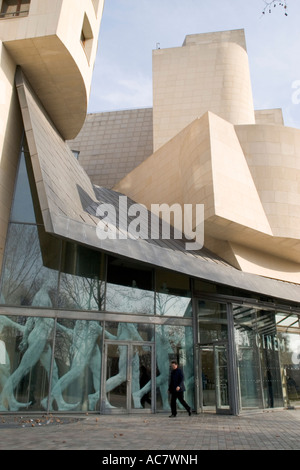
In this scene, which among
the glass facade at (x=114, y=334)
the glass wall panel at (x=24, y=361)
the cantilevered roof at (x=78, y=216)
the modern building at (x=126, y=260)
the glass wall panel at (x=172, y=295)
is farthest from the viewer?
the glass wall panel at (x=172, y=295)

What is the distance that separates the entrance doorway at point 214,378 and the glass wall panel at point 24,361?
524 cm

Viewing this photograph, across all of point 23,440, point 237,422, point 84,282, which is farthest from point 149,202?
point 23,440

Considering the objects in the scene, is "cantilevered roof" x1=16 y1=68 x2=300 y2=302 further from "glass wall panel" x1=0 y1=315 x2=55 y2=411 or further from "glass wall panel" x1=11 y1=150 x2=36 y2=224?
"glass wall panel" x1=0 y1=315 x2=55 y2=411

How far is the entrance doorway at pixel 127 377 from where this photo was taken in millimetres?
12266

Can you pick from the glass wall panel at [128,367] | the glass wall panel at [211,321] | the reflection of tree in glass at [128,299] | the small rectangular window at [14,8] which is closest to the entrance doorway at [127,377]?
the glass wall panel at [128,367]

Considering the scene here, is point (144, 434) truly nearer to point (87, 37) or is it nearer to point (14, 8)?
point (14, 8)

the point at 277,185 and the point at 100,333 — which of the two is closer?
the point at 100,333

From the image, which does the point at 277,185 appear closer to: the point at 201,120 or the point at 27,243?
the point at 201,120

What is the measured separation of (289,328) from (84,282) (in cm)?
876

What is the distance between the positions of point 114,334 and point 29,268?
3.38m

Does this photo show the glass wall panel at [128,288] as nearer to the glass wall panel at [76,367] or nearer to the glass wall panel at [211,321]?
the glass wall panel at [76,367]

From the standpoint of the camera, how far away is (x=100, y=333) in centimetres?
1266

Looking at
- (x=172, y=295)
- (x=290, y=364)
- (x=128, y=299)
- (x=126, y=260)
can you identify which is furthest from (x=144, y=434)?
(x=290, y=364)

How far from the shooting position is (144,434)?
798 centimetres
